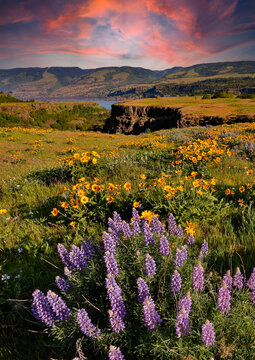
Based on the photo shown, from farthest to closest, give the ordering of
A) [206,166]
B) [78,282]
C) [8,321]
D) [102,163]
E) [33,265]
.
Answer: [102,163]
[206,166]
[33,265]
[8,321]
[78,282]

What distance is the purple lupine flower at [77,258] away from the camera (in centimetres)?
187

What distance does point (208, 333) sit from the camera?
1.24 m

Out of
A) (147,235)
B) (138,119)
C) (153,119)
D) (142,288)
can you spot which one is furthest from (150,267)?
(138,119)

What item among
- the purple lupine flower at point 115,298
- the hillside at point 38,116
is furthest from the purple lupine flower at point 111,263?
the hillside at point 38,116

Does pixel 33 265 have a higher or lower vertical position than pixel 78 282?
lower

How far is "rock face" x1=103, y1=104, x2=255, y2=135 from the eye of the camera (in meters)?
25.0

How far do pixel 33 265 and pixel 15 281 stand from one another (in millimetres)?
283

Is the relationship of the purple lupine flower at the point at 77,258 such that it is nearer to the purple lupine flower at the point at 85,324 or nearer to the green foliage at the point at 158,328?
the green foliage at the point at 158,328

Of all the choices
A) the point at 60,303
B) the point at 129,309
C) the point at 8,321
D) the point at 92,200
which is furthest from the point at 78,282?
the point at 92,200

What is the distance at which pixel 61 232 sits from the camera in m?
3.27

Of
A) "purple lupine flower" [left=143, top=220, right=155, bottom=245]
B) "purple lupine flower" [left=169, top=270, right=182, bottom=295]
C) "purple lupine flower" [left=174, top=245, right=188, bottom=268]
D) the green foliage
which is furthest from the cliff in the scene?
"purple lupine flower" [left=169, top=270, right=182, bottom=295]

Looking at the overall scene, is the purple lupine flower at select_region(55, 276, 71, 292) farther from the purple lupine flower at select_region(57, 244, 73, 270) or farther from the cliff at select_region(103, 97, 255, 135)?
the cliff at select_region(103, 97, 255, 135)

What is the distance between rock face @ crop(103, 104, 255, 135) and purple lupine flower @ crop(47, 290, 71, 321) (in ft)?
80.0

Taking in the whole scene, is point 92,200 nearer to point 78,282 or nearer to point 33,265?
point 33,265
